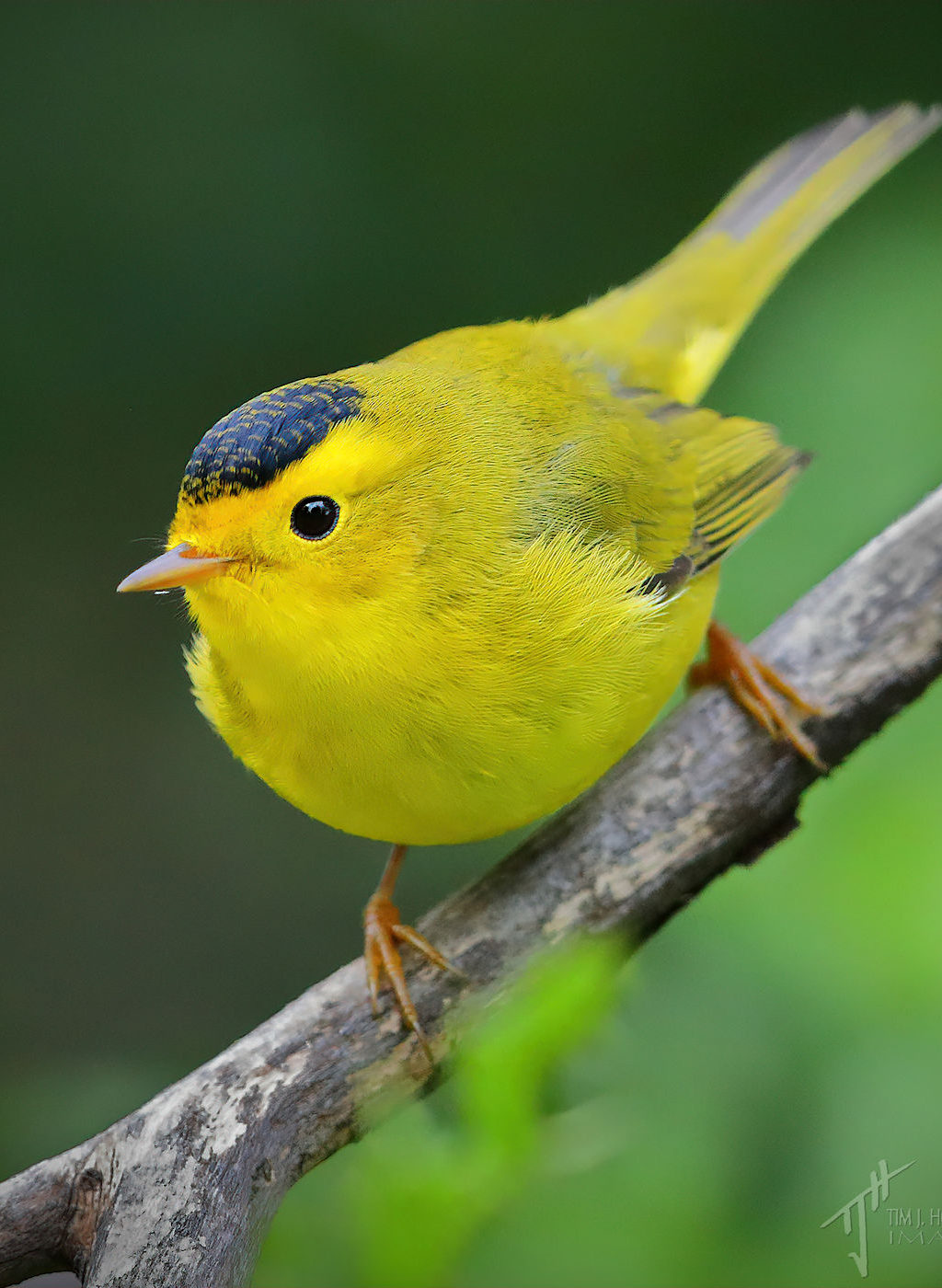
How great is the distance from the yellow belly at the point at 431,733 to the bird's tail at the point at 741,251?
1.18 metres

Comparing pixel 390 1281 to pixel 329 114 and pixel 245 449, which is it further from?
pixel 329 114

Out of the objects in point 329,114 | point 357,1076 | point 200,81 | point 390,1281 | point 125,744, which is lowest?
point 390,1281

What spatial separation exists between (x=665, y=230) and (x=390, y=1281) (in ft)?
11.9

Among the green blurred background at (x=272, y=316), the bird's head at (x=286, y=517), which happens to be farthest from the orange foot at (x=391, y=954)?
the bird's head at (x=286, y=517)

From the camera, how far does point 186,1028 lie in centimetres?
418

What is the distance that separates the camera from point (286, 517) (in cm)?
205

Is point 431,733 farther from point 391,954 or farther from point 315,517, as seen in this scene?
point 391,954

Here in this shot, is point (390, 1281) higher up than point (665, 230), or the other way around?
point (665, 230)

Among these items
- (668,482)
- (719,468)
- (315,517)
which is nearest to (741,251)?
(719,468)

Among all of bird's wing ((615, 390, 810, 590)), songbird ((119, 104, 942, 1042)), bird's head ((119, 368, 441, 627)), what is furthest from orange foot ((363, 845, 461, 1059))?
bird's wing ((615, 390, 810, 590))

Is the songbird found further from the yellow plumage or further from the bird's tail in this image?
the bird's tail

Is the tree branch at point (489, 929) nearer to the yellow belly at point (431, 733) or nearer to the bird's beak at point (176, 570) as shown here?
the yellow belly at point (431, 733)

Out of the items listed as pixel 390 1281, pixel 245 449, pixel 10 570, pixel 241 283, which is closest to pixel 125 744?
pixel 10 570

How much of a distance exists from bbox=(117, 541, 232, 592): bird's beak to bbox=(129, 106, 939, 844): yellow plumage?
0.01 meters
